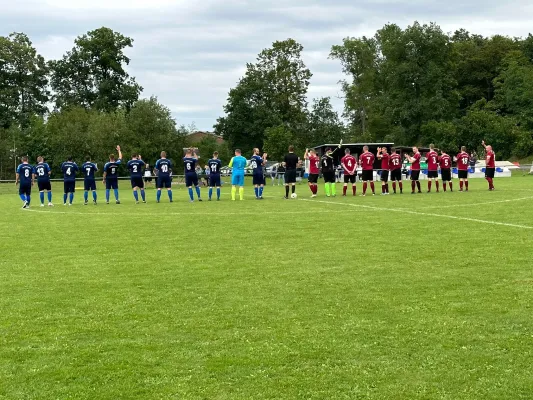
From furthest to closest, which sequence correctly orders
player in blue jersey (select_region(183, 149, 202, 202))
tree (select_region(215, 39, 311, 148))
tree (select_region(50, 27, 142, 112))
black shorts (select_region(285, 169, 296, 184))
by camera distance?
tree (select_region(50, 27, 142, 112)) → tree (select_region(215, 39, 311, 148)) → black shorts (select_region(285, 169, 296, 184)) → player in blue jersey (select_region(183, 149, 202, 202))

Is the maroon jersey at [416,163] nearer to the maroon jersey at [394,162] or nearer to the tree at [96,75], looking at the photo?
the maroon jersey at [394,162]

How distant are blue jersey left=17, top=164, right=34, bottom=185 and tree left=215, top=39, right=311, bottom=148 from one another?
1899 inches

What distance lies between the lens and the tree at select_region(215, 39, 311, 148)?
7331 centimetres

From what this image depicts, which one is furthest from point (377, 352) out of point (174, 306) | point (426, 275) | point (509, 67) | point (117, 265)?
point (509, 67)

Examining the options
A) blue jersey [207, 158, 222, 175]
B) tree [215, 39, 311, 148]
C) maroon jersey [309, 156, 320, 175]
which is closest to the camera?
maroon jersey [309, 156, 320, 175]

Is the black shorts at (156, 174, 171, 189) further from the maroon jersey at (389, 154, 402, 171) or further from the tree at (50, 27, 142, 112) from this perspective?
the tree at (50, 27, 142, 112)

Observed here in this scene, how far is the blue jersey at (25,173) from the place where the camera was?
24984 mm

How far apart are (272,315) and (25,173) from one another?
2045cm

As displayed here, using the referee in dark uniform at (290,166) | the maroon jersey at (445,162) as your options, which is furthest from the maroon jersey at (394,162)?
the referee in dark uniform at (290,166)

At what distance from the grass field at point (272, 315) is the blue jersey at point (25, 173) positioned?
11.5 metres

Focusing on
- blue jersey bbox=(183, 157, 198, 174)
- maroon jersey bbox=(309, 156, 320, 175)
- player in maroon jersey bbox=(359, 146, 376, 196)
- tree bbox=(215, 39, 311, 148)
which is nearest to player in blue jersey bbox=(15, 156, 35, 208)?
blue jersey bbox=(183, 157, 198, 174)

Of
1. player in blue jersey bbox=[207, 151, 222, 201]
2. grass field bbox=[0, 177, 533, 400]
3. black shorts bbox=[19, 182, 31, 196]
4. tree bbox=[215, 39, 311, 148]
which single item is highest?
tree bbox=[215, 39, 311, 148]

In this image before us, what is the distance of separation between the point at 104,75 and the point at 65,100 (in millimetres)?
5800

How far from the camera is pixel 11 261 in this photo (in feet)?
37.0
